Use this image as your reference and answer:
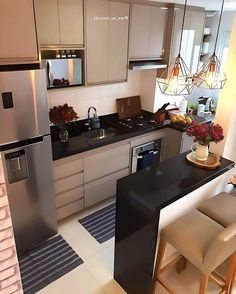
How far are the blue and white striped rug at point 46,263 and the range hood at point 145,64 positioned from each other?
2203 mm

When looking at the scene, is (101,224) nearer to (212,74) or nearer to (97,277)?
(97,277)

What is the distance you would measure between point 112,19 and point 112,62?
0.46 m

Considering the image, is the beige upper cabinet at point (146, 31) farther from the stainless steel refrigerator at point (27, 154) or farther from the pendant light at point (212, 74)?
the stainless steel refrigerator at point (27, 154)

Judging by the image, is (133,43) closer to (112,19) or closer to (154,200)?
(112,19)

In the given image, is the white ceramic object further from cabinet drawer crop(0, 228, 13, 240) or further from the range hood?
cabinet drawer crop(0, 228, 13, 240)

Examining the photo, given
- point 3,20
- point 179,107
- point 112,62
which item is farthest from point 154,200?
point 179,107

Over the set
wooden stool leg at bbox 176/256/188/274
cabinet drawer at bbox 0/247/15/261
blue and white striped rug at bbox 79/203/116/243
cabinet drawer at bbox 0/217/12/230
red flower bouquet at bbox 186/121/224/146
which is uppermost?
red flower bouquet at bbox 186/121/224/146

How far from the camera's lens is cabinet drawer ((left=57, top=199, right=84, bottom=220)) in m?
2.86

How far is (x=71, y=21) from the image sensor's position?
8.05ft

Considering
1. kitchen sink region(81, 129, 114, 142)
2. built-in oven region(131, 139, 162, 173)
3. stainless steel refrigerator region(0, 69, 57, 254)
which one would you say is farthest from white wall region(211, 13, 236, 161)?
stainless steel refrigerator region(0, 69, 57, 254)

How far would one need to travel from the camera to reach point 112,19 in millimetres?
2773

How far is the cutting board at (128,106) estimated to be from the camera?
368 centimetres

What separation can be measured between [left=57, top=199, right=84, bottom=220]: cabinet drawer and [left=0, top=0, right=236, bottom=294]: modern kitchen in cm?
1

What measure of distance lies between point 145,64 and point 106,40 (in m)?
0.63
